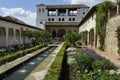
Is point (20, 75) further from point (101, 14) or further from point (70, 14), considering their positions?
point (70, 14)

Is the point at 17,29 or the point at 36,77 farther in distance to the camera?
the point at 17,29

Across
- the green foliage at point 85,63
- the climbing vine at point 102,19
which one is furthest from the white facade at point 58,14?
the green foliage at point 85,63

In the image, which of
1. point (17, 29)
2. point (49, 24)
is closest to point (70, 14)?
point (49, 24)

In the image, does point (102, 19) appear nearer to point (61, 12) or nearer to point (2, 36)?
point (2, 36)

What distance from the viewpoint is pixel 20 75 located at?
11.7 meters

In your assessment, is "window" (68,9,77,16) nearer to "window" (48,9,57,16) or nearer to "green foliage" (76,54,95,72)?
"window" (48,9,57,16)

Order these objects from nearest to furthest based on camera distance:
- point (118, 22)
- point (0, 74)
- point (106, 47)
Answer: point (0, 74), point (118, 22), point (106, 47)

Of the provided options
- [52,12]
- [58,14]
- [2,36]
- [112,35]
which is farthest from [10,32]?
[52,12]

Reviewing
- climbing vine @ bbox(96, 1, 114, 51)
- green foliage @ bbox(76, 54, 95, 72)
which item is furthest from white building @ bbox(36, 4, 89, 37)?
green foliage @ bbox(76, 54, 95, 72)

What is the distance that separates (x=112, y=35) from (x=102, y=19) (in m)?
3.67

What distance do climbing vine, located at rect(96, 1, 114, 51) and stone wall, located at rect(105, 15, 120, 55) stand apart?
1202mm

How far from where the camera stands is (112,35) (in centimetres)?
1922

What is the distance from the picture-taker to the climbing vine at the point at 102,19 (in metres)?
21.8

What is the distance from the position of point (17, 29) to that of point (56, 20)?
39.0 meters
